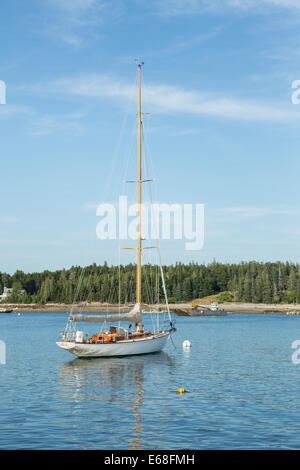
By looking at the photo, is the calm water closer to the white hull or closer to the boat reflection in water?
the boat reflection in water

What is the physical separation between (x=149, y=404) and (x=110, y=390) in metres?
5.95

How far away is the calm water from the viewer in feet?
86.1

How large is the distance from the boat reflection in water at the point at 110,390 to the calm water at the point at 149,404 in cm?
6

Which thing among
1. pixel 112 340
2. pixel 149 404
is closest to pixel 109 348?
pixel 112 340

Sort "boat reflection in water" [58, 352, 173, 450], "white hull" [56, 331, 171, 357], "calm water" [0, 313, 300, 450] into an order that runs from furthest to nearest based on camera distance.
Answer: "white hull" [56, 331, 171, 357] < "boat reflection in water" [58, 352, 173, 450] < "calm water" [0, 313, 300, 450]

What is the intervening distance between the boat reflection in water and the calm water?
59 mm

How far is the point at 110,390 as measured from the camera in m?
39.9

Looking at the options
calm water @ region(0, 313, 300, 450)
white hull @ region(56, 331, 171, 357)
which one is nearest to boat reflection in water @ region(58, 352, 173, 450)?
calm water @ region(0, 313, 300, 450)

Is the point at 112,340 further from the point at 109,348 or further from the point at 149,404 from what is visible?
the point at 149,404

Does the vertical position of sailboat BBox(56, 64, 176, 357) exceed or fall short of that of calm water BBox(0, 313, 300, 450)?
it exceeds it

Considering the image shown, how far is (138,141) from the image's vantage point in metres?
67.1

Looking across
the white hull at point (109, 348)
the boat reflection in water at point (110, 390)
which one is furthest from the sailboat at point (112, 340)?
the boat reflection in water at point (110, 390)

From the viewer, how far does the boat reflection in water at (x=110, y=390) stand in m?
28.1

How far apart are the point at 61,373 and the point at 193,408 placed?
1989 cm
